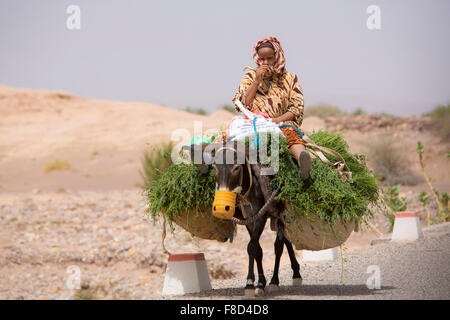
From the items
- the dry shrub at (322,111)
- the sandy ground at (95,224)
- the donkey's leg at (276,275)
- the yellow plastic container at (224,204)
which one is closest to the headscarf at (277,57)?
the sandy ground at (95,224)

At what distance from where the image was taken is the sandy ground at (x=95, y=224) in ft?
44.7

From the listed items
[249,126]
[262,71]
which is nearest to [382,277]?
[249,126]

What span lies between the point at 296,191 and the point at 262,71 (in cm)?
143

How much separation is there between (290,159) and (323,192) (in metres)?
0.52

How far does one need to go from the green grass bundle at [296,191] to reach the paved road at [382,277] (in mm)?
880

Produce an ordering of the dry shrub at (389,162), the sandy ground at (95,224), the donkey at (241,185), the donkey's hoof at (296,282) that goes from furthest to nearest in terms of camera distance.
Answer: the dry shrub at (389,162), the sandy ground at (95,224), the donkey's hoof at (296,282), the donkey at (241,185)

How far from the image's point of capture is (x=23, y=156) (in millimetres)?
38312

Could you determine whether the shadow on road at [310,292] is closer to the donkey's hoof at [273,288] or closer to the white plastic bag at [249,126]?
the donkey's hoof at [273,288]

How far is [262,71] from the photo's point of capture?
266 inches

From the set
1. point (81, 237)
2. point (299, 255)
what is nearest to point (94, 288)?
point (81, 237)

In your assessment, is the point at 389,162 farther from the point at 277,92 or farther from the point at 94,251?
the point at 277,92

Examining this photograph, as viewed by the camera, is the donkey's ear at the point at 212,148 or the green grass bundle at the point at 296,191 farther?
the green grass bundle at the point at 296,191

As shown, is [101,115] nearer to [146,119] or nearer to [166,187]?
[146,119]

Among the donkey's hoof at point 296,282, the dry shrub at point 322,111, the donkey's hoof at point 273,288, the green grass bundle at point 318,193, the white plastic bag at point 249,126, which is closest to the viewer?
the green grass bundle at point 318,193
